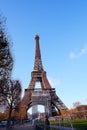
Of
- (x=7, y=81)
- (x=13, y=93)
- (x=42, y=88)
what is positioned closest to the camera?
(x=7, y=81)

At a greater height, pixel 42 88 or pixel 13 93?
pixel 42 88

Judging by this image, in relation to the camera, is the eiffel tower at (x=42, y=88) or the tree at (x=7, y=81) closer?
the tree at (x=7, y=81)

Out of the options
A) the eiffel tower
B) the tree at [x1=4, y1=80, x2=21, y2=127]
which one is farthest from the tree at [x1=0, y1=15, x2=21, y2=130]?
the eiffel tower

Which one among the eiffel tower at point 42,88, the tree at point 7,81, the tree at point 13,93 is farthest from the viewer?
the eiffel tower at point 42,88

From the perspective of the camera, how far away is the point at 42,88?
4085 inches

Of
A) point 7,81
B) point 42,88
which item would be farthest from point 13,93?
point 42,88

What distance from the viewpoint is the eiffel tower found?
96.1 meters

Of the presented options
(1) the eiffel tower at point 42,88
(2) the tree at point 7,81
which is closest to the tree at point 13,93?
(2) the tree at point 7,81

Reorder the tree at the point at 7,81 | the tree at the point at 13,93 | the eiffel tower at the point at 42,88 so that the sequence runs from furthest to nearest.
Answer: the eiffel tower at the point at 42,88
the tree at the point at 13,93
the tree at the point at 7,81

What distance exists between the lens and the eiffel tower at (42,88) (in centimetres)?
9612

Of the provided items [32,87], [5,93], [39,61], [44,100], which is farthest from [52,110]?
[5,93]

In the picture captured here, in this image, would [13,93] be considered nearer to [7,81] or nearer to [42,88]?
[7,81]

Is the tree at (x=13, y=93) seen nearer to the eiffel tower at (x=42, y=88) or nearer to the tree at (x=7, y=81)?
the tree at (x=7, y=81)

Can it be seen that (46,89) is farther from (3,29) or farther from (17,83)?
(3,29)
